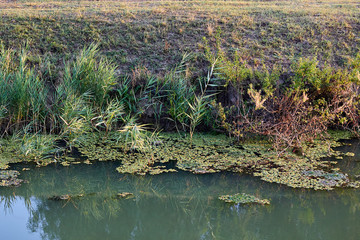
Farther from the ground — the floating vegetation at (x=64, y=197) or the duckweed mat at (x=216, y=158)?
the duckweed mat at (x=216, y=158)

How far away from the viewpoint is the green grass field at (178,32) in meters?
10.3

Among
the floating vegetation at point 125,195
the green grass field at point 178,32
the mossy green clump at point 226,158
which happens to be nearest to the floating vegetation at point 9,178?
the mossy green clump at point 226,158

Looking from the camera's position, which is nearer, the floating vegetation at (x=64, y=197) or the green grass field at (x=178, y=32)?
the floating vegetation at (x=64, y=197)

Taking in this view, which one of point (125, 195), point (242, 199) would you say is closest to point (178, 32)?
point (125, 195)

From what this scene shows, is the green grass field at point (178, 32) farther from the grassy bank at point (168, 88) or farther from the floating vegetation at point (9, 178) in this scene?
the floating vegetation at point (9, 178)

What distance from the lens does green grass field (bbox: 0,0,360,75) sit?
405 inches

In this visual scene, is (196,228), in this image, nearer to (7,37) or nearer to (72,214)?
(72,214)

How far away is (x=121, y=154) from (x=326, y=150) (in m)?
3.54

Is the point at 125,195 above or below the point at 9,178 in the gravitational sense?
below

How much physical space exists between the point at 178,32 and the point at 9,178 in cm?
676

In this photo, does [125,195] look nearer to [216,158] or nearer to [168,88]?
[216,158]

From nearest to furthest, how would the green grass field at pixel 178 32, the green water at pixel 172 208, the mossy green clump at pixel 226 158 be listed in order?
1. the green water at pixel 172 208
2. the mossy green clump at pixel 226 158
3. the green grass field at pixel 178 32

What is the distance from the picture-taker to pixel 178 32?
1143cm

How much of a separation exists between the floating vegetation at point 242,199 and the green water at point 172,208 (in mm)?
107
